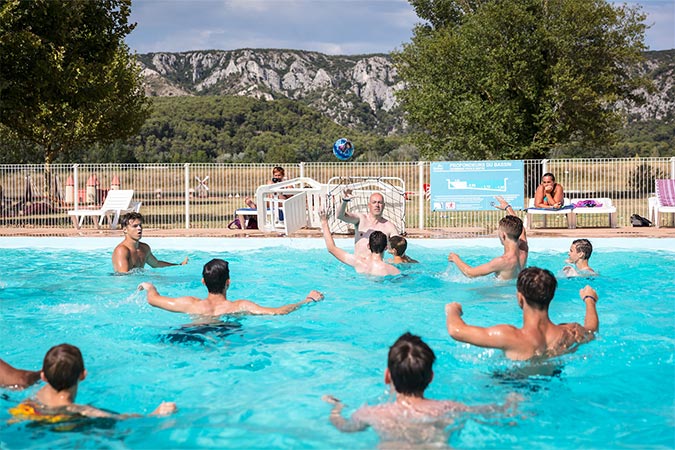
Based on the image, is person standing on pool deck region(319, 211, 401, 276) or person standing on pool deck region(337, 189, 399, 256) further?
person standing on pool deck region(337, 189, 399, 256)

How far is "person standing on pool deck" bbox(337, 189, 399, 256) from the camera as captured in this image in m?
10.7

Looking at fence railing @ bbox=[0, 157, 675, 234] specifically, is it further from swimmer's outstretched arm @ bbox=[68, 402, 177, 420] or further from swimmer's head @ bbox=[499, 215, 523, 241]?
swimmer's outstretched arm @ bbox=[68, 402, 177, 420]

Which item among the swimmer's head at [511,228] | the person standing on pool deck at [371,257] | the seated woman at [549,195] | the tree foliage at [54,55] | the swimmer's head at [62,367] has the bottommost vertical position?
the swimmer's head at [62,367]

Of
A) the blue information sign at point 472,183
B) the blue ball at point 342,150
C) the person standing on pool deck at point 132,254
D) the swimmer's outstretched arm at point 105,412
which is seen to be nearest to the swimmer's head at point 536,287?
the swimmer's outstretched arm at point 105,412

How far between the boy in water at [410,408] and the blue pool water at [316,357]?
121 millimetres

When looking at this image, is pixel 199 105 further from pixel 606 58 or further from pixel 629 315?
pixel 629 315

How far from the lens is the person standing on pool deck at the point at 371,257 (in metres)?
9.64

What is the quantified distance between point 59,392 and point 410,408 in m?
2.15

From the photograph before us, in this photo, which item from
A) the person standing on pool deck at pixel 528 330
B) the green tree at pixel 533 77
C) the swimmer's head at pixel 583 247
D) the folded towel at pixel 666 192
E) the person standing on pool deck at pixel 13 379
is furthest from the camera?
the green tree at pixel 533 77

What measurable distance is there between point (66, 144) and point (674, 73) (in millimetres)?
102501

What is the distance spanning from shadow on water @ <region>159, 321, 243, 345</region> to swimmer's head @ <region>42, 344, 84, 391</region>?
2486 millimetres

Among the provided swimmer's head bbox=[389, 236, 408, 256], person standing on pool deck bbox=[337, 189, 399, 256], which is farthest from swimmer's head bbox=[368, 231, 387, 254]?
swimmer's head bbox=[389, 236, 408, 256]

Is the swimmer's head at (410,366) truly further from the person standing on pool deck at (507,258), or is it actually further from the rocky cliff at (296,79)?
the rocky cliff at (296,79)

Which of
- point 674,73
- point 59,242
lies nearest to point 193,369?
point 59,242
